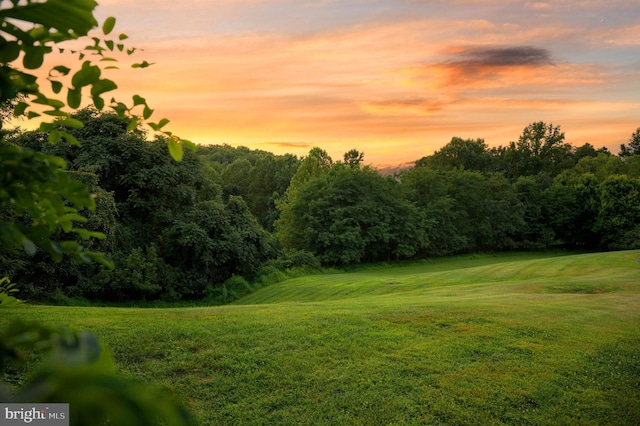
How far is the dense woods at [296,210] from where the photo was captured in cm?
2019

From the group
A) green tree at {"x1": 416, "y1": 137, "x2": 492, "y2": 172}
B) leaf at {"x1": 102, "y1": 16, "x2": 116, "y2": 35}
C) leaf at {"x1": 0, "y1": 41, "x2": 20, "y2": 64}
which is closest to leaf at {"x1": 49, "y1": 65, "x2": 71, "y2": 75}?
leaf at {"x1": 102, "y1": 16, "x2": 116, "y2": 35}

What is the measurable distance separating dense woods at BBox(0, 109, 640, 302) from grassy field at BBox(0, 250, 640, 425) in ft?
10.3

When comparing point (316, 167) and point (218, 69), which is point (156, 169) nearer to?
point (218, 69)

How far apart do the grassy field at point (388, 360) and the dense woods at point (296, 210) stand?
3153 mm

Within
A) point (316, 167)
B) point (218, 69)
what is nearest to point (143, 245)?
point (218, 69)

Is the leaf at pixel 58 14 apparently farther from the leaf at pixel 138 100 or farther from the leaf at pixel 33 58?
the leaf at pixel 138 100

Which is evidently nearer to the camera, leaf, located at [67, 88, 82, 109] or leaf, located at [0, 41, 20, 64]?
leaf, located at [0, 41, 20, 64]

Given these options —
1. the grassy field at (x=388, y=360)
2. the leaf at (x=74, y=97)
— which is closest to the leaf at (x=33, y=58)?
the leaf at (x=74, y=97)

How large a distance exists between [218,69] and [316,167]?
2886 cm

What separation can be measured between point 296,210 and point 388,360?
29.5 meters

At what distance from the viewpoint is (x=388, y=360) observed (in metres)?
6.67

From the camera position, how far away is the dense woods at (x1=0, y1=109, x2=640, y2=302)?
20188 mm

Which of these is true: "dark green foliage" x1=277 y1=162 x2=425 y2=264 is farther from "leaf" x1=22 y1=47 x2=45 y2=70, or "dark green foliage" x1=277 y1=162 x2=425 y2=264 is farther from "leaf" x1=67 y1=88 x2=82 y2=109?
"leaf" x1=22 y1=47 x2=45 y2=70

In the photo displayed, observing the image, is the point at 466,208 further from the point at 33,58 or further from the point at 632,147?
the point at 33,58
